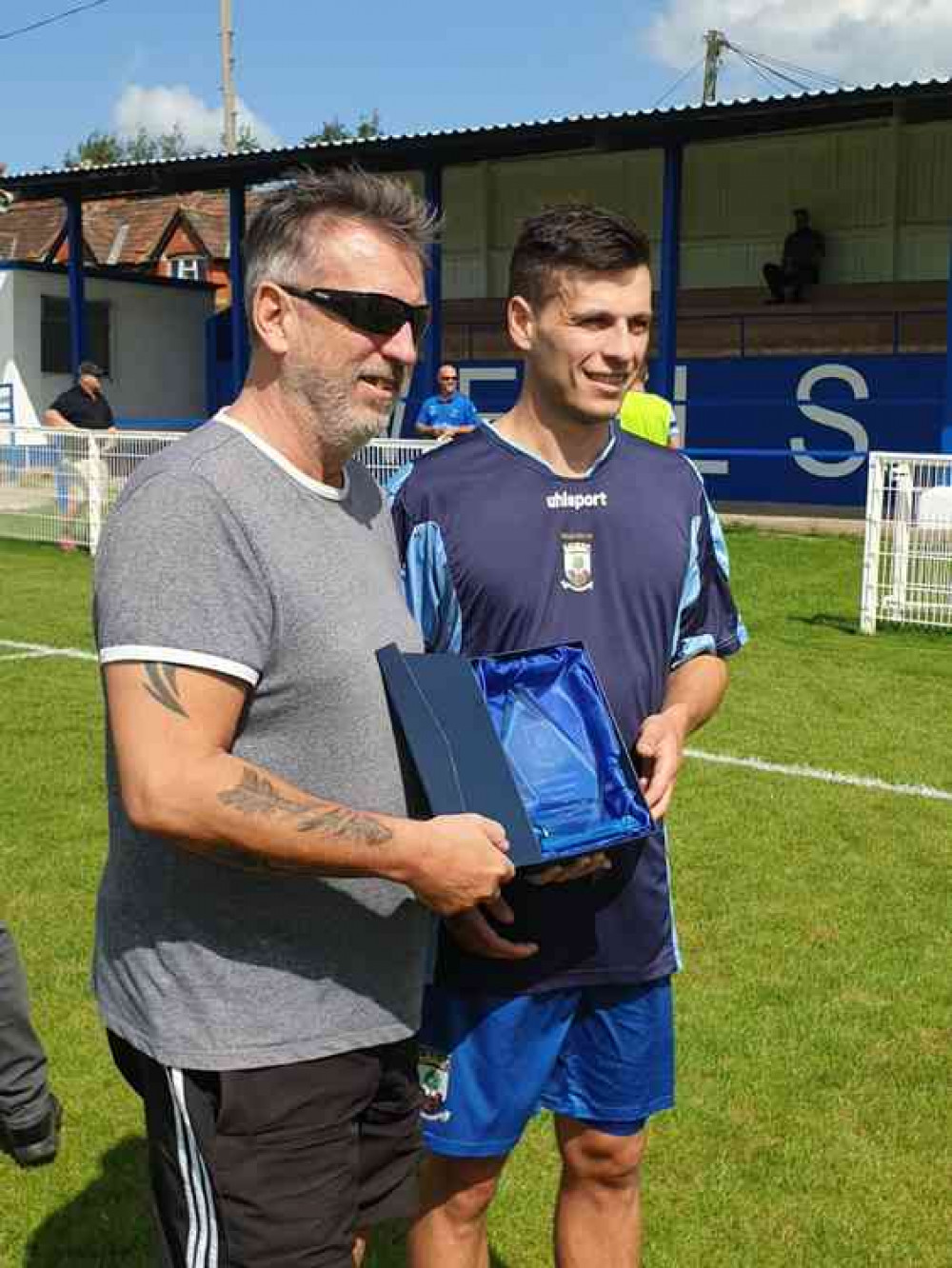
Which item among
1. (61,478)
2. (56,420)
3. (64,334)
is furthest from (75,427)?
(64,334)

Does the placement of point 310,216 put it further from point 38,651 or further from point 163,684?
point 38,651

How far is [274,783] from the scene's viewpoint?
204 cm

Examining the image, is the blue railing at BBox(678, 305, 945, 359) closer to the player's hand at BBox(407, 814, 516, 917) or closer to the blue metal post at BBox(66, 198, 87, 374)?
the blue metal post at BBox(66, 198, 87, 374)

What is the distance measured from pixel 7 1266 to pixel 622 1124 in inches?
61.4

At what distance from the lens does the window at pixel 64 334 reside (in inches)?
1112

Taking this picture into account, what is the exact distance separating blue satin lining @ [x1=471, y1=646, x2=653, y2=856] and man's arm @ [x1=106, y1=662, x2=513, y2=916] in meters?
0.34

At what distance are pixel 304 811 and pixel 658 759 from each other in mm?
860

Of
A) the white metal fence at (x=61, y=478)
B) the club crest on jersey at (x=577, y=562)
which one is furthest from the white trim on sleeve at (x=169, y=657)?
the white metal fence at (x=61, y=478)

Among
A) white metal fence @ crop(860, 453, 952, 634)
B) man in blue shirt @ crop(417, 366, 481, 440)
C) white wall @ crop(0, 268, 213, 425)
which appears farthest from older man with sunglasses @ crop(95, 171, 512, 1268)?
white wall @ crop(0, 268, 213, 425)

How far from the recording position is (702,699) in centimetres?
297

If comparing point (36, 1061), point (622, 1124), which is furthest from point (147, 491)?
point (36, 1061)

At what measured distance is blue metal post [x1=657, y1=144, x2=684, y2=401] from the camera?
2070 cm

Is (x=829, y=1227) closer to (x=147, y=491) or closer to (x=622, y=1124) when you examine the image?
Answer: (x=622, y=1124)

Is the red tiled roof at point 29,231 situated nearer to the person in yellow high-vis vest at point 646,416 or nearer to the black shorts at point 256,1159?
the person in yellow high-vis vest at point 646,416
